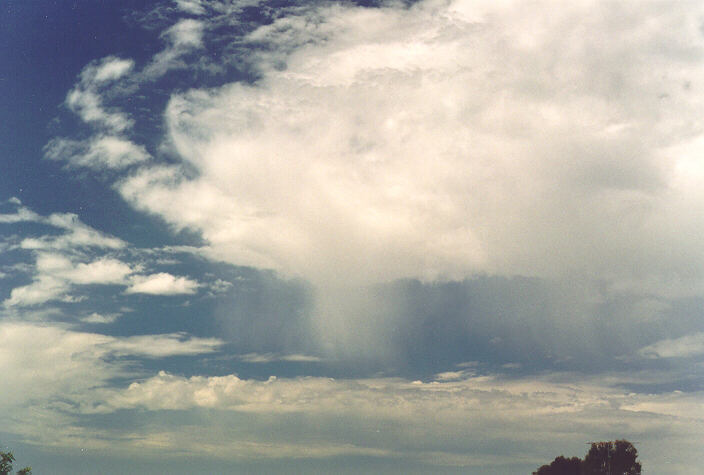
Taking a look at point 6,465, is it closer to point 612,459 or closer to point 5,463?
point 5,463

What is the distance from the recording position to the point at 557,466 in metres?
175

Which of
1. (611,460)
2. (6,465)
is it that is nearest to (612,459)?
(611,460)

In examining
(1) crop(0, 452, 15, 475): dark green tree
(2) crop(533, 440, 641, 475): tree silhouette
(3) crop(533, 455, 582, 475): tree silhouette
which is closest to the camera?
(1) crop(0, 452, 15, 475): dark green tree

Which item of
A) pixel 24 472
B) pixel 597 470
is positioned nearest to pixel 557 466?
pixel 597 470

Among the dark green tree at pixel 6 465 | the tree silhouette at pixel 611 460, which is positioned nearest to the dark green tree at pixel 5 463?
the dark green tree at pixel 6 465

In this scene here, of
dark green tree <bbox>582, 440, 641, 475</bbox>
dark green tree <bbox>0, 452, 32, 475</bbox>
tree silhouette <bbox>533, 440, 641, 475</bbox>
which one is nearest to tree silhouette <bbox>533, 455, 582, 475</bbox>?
tree silhouette <bbox>533, 440, 641, 475</bbox>

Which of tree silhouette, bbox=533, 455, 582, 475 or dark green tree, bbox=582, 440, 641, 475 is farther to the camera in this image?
tree silhouette, bbox=533, 455, 582, 475

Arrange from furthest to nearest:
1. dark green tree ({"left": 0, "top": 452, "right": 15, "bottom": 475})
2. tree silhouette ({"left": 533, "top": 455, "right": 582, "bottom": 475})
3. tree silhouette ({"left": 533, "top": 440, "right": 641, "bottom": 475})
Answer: tree silhouette ({"left": 533, "top": 455, "right": 582, "bottom": 475}) < tree silhouette ({"left": 533, "top": 440, "right": 641, "bottom": 475}) < dark green tree ({"left": 0, "top": 452, "right": 15, "bottom": 475})

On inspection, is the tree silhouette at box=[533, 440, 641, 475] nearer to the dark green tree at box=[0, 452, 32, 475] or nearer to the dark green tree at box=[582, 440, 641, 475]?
the dark green tree at box=[582, 440, 641, 475]

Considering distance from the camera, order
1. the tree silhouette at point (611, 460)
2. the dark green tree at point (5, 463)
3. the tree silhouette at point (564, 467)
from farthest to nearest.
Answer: the tree silhouette at point (564, 467) < the tree silhouette at point (611, 460) < the dark green tree at point (5, 463)

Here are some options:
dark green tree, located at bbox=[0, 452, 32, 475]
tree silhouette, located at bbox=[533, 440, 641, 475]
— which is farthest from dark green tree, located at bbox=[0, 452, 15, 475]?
tree silhouette, located at bbox=[533, 440, 641, 475]

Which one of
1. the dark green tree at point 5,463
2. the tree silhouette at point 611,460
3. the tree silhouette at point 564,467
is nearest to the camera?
the dark green tree at point 5,463

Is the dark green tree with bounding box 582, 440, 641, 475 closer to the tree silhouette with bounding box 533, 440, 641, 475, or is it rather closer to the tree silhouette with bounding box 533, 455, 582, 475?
the tree silhouette with bounding box 533, 440, 641, 475

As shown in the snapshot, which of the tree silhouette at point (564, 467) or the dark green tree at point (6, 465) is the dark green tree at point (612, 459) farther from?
the dark green tree at point (6, 465)
